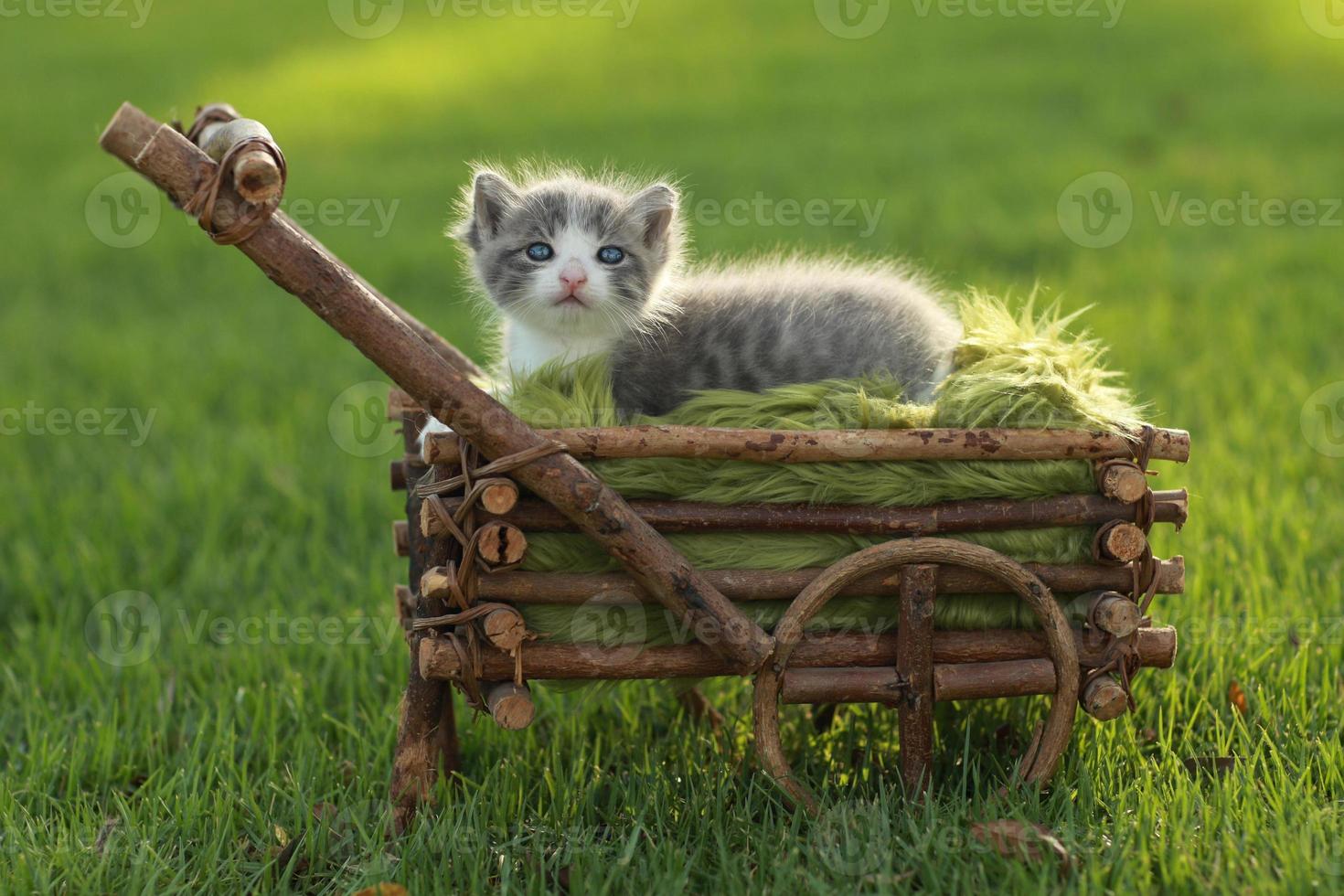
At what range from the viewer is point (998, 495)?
2912 millimetres

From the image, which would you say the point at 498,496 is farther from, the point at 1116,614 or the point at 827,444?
the point at 1116,614

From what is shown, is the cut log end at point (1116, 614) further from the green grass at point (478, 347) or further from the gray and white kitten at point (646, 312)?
the gray and white kitten at point (646, 312)

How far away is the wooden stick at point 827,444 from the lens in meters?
2.72

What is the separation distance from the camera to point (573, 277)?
10.2 ft

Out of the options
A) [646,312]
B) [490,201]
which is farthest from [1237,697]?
[490,201]

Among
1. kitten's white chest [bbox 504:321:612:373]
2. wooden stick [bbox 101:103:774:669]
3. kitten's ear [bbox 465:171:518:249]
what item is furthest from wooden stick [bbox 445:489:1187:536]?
kitten's ear [bbox 465:171:518:249]

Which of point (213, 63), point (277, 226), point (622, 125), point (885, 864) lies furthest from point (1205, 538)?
point (213, 63)

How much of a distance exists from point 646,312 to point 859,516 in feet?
2.83

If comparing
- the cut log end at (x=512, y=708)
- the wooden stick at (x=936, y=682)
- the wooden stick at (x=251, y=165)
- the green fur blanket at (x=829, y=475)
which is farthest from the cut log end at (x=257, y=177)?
the wooden stick at (x=936, y=682)

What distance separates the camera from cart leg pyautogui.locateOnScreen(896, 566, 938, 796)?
9.42 ft

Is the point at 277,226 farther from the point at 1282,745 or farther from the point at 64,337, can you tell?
the point at 64,337

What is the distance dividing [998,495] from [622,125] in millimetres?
8491

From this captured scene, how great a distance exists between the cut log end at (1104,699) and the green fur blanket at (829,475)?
0.73 feet

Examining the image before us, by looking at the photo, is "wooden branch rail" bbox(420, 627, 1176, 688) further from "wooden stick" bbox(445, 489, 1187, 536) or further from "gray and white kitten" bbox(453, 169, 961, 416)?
"gray and white kitten" bbox(453, 169, 961, 416)
